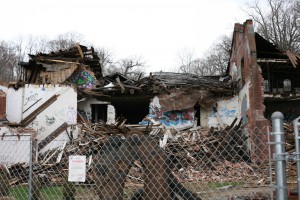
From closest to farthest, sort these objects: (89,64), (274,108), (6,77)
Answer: (274,108) < (89,64) < (6,77)

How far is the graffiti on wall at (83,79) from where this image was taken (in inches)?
987

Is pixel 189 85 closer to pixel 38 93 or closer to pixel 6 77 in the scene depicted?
pixel 38 93

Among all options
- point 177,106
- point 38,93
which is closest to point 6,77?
point 38,93

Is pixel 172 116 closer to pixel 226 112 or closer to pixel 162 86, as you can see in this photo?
pixel 162 86

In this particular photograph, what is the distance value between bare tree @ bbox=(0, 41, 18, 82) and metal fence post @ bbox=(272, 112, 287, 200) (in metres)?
47.5

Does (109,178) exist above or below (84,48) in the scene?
below

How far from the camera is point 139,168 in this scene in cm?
1177

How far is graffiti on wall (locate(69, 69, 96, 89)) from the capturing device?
987 inches

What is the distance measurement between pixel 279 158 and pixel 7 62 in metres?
52.5

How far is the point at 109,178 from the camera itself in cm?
421

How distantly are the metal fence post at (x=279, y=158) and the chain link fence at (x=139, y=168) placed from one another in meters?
0.90

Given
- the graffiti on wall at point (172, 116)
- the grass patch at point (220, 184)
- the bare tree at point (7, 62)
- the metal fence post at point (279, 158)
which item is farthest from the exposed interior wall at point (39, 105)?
the bare tree at point (7, 62)

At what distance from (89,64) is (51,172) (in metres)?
14.1

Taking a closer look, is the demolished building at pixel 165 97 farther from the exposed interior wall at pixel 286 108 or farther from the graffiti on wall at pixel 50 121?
the exposed interior wall at pixel 286 108
